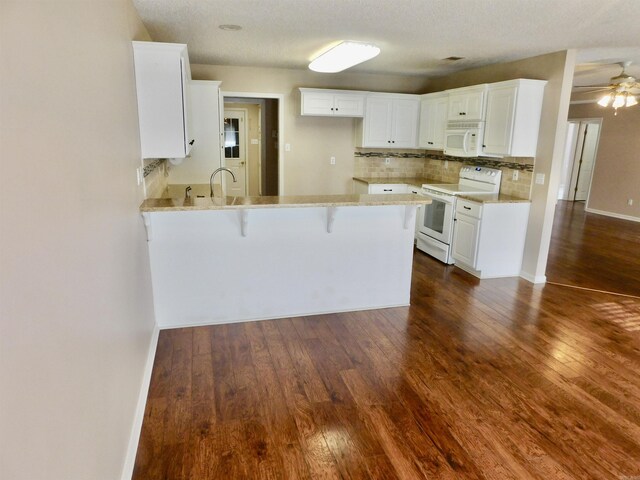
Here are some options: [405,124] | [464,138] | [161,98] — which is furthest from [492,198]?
[161,98]

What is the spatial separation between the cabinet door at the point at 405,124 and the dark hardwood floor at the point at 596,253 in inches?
98.6

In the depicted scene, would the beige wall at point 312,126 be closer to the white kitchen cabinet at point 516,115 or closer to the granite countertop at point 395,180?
the granite countertop at point 395,180

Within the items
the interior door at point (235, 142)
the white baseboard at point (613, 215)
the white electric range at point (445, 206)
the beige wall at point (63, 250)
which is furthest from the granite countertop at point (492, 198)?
the interior door at point (235, 142)

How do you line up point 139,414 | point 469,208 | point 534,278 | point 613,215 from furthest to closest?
1. point 613,215
2. point 469,208
3. point 534,278
4. point 139,414

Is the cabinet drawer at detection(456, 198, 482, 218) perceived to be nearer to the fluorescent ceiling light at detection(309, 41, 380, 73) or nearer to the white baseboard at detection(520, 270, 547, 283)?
the white baseboard at detection(520, 270, 547, 283)

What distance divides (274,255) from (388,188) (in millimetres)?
2985

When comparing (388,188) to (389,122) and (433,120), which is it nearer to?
(389,122)

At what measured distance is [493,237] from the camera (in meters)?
4.70

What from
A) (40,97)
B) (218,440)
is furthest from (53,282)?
(218,440)

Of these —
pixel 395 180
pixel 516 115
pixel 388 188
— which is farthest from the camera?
pixel 395 180

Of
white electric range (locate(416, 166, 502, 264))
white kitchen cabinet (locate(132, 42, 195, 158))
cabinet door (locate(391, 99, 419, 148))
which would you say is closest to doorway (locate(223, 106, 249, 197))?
cabinet door (locate(391, 99, 419, 148))

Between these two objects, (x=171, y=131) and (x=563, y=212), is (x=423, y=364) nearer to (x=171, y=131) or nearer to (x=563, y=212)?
(x=171, y=131)

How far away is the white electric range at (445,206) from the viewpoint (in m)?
5.16

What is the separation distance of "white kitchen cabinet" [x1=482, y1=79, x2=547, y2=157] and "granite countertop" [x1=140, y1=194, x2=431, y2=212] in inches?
65.8
